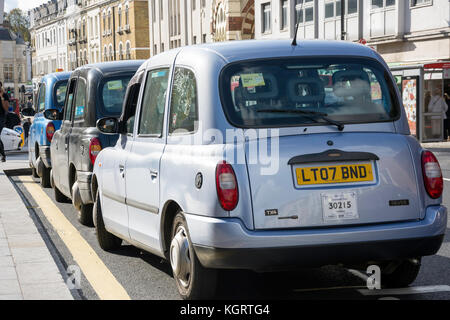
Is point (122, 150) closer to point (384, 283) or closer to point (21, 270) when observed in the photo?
point (21, 270)

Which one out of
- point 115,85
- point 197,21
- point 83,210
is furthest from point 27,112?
point 197,21

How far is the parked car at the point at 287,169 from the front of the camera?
534 centimetres

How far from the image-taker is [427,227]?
5.59 m

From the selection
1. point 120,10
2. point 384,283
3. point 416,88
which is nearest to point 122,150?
point 384,283

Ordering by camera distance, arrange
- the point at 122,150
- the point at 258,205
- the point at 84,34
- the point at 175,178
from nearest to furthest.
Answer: the point at 258,205
the point at 175,178
the point at 122,150
the point at 84,34

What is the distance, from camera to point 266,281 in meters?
6.75

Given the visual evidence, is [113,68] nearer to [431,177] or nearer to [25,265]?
[25,265]

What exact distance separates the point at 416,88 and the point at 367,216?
81.4ft

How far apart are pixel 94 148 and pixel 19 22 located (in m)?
162

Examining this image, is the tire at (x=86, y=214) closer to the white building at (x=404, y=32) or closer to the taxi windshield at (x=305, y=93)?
the taxi windshield at (x=305, y=93)

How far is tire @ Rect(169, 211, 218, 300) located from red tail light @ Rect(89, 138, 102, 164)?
3763 millimetres

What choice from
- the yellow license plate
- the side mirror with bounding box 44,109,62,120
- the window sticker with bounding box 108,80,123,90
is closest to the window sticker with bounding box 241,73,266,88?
the yellow license plate

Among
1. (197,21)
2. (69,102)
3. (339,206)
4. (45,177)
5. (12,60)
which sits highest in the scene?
(12,60)

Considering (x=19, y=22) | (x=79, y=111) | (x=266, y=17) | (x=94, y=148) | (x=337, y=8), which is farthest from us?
(x=19, y=22)
